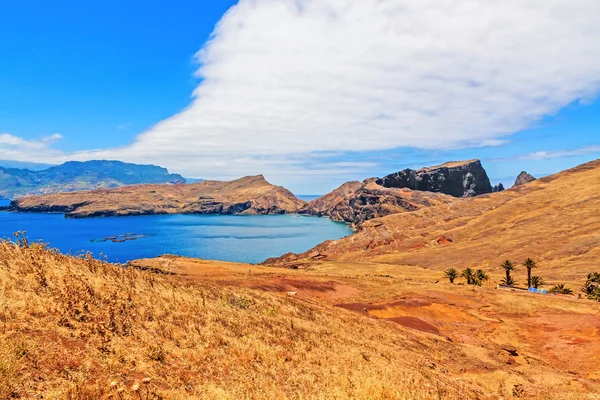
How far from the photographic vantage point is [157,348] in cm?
1024

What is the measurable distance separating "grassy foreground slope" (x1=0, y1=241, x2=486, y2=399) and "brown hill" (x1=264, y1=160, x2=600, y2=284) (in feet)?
255

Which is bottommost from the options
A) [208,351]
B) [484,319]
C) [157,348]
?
[484,319]

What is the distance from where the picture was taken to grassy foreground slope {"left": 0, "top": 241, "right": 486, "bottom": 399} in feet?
25.6

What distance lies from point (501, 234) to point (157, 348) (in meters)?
134

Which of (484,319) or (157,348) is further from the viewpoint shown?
(484,319)

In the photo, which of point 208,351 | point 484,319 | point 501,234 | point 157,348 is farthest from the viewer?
point 501,234

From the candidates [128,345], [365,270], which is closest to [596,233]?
[365,270]

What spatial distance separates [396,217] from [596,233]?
258 feet

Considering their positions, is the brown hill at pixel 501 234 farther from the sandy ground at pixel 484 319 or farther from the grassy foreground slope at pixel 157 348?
the grassy foreground slope at pixel 157 348

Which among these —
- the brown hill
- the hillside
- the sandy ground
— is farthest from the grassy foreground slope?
the brown hill

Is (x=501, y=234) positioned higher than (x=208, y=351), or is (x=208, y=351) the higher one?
(x=208, y=351)

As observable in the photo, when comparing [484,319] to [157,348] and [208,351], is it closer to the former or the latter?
[208,351]

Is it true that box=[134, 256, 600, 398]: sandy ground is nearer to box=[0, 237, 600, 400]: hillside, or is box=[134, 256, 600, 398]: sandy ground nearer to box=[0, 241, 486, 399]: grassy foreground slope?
box=[0, 237, 600, 400]: hillside

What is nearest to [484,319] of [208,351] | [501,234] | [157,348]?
[208,351]
